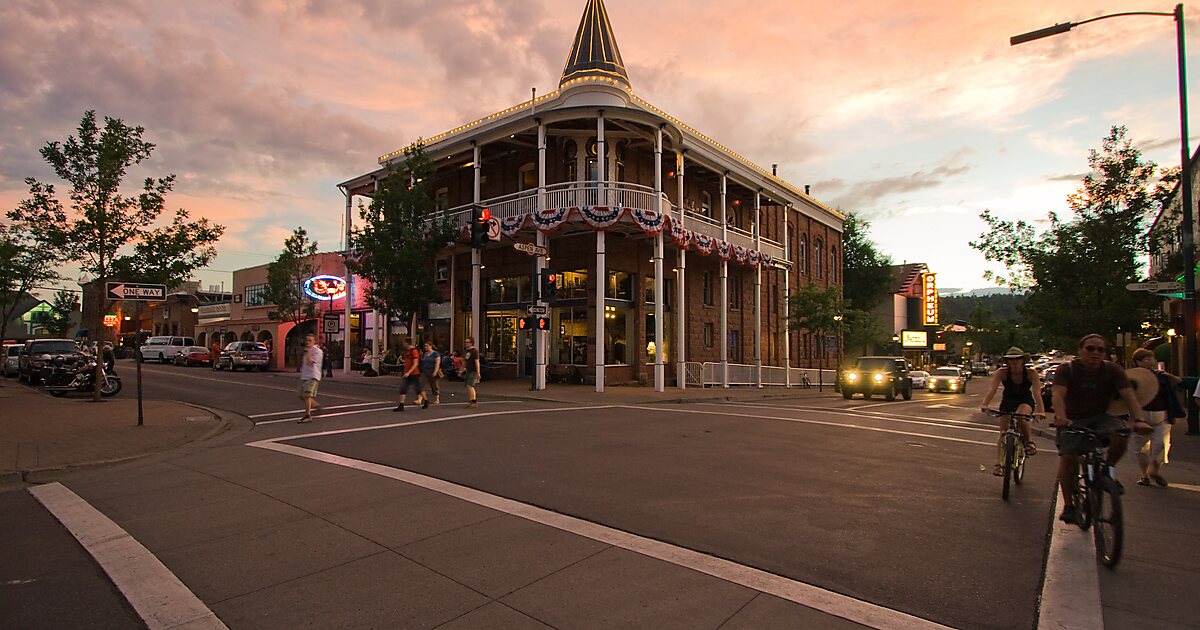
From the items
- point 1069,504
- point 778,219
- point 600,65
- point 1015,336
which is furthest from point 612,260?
point 1015,336

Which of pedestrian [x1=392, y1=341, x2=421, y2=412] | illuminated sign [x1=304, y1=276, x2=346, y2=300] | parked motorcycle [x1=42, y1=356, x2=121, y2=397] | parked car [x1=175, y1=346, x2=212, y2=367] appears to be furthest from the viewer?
parked car [x1=175, y1=346, x2=212, y2=367]

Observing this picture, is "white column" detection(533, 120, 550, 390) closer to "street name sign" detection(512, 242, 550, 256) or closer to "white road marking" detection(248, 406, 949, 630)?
"street name sign" detection(512, 242, 550, 256)

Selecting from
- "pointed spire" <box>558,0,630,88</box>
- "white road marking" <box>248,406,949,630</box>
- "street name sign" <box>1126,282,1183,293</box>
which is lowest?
"white road marking" <box>248,406,949,630</box>

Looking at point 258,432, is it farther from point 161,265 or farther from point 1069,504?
point 1069,504

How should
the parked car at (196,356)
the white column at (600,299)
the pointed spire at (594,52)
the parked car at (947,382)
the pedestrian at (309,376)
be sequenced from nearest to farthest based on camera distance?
the pedestrian at (309,376) → the white column at (600,299) → the pointed spire at (594,52) → the parked car at (947,382) → the parked car at (196,356)

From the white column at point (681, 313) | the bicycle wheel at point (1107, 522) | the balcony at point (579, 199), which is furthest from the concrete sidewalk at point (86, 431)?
the white column at point (681, 313)

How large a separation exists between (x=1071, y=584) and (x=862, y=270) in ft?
189

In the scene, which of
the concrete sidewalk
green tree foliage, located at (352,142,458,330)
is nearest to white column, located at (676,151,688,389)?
green tree foliage, located at (352,142,458,330)

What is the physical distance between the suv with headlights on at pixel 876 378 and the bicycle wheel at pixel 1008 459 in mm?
16982

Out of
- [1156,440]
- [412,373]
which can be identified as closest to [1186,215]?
[1156,440]

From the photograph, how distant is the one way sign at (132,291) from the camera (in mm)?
12211

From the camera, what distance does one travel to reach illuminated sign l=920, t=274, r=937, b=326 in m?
69.6

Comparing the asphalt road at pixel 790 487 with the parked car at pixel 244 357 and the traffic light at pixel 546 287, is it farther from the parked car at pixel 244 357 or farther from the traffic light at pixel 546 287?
the parked car at pixel 244 357

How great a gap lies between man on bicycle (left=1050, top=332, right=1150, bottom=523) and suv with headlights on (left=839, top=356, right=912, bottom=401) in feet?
60.3
